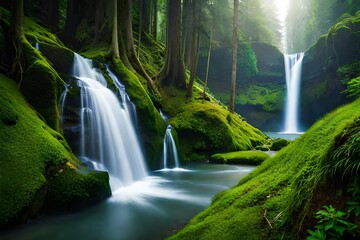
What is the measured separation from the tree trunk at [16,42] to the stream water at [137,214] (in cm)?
418

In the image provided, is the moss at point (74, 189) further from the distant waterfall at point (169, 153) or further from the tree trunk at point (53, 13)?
the tree trunk at point (53, 13)

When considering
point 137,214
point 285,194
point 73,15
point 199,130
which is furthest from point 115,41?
point 285,194

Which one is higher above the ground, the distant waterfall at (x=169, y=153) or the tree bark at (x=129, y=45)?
the tree bark at (x=129, y=45)

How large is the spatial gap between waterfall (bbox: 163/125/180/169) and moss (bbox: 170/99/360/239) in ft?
26.4

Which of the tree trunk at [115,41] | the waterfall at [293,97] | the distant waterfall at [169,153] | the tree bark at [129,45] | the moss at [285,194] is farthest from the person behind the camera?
the waterfall at [293,97]

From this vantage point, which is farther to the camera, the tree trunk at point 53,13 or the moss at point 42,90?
the tree trunk at point 53,13

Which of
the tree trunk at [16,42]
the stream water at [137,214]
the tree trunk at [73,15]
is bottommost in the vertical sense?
the stream water at [137,214]

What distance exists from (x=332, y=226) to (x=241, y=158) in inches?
424

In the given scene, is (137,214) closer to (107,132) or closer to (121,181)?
(121,181)

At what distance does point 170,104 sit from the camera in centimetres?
1500

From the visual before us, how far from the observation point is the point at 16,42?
7.79m

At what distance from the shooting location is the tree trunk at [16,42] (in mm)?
7461

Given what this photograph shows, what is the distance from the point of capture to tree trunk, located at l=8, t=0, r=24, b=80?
7.46m

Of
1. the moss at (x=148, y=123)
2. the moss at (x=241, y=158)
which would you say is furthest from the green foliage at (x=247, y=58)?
the moss at (x=148, y=123)
